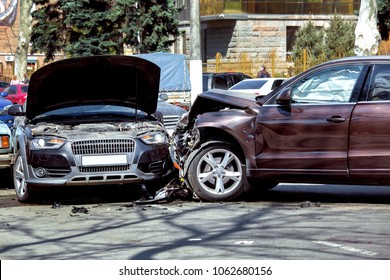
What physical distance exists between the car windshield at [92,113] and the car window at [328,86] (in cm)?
255

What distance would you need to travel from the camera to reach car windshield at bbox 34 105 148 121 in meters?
13.2

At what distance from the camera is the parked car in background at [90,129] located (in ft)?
40.1

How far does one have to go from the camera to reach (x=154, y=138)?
1266 centimetres

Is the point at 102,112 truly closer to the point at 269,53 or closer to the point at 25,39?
the point at 269,53

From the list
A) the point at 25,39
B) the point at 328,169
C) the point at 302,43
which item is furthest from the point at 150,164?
the point at 25,39

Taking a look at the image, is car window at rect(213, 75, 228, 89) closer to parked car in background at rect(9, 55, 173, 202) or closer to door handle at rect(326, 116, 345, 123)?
parked car in background at rect(9, 55, 173, 202)

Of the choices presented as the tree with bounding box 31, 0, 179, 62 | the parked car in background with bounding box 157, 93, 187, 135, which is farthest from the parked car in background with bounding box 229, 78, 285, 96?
the tree with bounding box 31, 0, 179, 62

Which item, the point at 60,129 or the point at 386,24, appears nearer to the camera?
the point at 60,129

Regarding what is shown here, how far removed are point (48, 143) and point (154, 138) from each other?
1323mm

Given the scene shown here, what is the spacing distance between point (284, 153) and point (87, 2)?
43660 mm

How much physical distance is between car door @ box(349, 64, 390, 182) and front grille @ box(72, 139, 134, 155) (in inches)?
110

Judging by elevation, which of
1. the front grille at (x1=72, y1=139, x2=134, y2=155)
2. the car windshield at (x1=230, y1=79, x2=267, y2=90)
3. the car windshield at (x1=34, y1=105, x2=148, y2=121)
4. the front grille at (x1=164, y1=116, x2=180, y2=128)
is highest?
the car windshield at (x1=34, y1=105, x2=148, y2=121)

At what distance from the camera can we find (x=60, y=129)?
12.5 meters

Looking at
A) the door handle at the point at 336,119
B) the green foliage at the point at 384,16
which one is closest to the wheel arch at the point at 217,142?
the door handle at the point at 336,119
